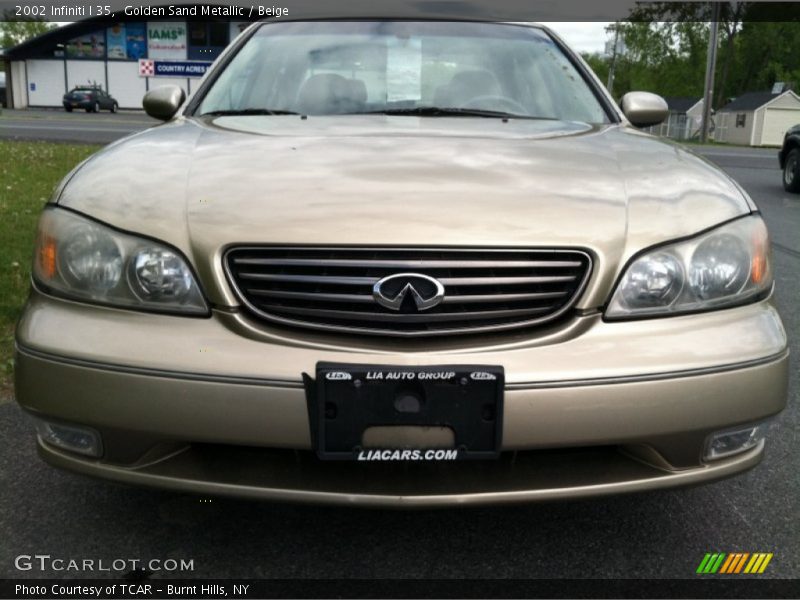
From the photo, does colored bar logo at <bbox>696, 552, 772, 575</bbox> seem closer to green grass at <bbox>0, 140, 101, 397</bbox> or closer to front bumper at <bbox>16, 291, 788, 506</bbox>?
front bumper at <bbox>16, 291, 788, 506</bbox>

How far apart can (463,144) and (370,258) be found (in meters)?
0.67

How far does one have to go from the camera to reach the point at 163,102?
9.91 feet

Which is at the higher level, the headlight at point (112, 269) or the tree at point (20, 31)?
the headlight at point (112, 269)

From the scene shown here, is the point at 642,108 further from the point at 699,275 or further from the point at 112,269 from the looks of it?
the point at 112,269

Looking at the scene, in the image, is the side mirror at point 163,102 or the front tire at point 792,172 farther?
the front tire at point 792,172

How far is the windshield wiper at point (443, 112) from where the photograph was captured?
111 inches

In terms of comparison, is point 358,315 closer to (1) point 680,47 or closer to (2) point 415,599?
(2) point 415,599

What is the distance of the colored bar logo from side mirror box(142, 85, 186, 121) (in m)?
2.25

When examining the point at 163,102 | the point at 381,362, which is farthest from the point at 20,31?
the point at 381,362

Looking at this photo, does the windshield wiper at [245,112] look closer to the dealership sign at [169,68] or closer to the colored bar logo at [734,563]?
the colored bar logo at [734,563]

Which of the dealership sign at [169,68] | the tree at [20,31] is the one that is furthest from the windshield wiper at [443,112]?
the tree at [20,31]

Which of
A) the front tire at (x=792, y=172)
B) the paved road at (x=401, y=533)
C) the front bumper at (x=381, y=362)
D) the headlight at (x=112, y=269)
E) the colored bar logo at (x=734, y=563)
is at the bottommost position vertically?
the front tire at (x=792, y=172)

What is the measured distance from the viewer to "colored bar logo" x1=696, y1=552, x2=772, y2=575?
2.06m

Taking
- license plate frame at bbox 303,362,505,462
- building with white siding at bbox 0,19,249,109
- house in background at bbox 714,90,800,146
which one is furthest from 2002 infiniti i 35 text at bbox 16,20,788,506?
house in background at bbox 714,90,800,146
